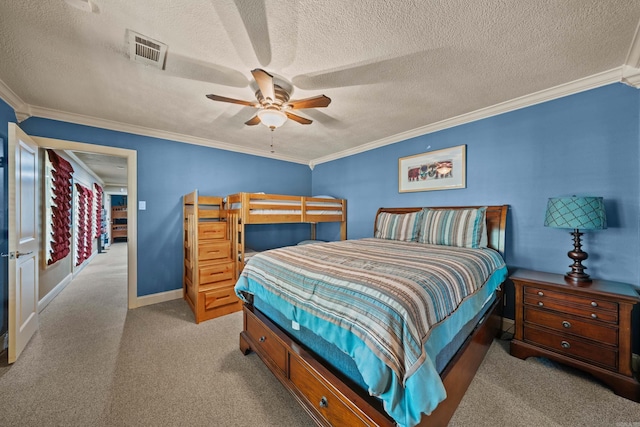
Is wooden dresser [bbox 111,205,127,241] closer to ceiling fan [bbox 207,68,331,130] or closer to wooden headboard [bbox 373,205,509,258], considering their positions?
ceiling fan [bbox 207,68,331,130]

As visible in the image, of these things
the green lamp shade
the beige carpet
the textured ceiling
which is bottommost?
the beige carpet

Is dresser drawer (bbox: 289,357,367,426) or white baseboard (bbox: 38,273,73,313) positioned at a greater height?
dresser drawer (bbox: 289,357,367,426)

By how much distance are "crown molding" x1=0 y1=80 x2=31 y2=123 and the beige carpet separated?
7.70 feet

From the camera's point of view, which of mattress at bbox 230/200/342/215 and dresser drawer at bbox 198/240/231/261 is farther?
mattress at bbox 230/200/342/215

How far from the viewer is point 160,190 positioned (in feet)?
11.4

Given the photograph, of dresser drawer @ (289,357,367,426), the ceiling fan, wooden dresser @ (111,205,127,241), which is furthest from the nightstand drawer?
wooden dresser @ (111,205,127,241)

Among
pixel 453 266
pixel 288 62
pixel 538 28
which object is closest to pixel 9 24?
pixel 288 62

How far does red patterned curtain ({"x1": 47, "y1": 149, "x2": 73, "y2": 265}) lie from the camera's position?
3.55 meters

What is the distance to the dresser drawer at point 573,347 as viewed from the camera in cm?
170

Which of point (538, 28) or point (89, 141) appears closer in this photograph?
point (538, 28)

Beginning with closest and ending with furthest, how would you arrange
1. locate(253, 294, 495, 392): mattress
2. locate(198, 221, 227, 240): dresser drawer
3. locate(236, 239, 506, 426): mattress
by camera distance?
locate(236, 239, 506, 426): mattress, locate(253, 294, 495, 392): mattress, locate(198, 221, 227, 240): dresser drawer

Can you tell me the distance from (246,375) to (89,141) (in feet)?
11.1

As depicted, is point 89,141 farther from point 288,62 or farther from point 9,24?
point 288,62

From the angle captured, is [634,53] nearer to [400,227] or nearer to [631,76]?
[631,76]
